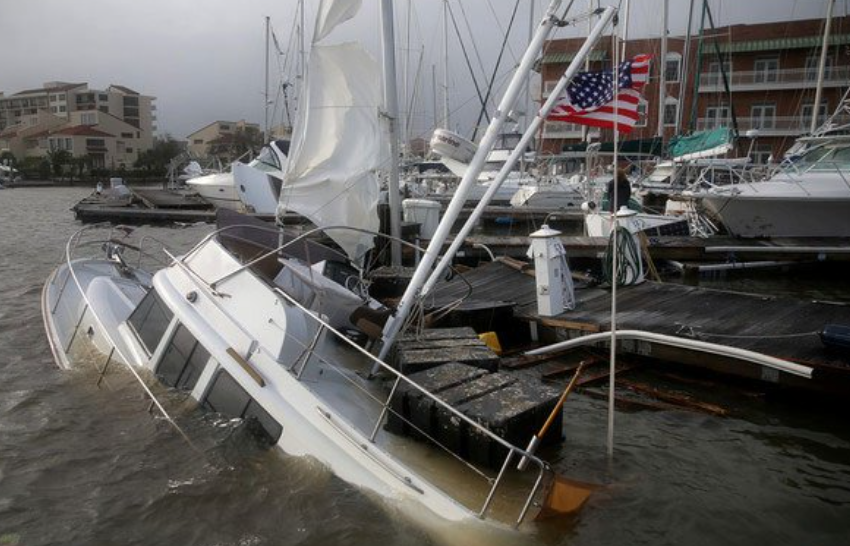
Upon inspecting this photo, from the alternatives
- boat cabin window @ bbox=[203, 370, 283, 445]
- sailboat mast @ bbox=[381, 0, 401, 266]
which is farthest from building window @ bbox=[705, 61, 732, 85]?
boat cabin window @ bbox=[203, 370, 283, 445]

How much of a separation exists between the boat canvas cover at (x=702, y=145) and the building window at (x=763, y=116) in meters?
24.3

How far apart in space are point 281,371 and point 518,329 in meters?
5.59

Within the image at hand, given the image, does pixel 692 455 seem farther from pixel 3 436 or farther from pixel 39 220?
pixel 39 220

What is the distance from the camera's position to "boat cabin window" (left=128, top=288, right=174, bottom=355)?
7.41 m

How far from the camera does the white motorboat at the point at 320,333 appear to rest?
16.9 ft

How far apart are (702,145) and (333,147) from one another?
21546 mm

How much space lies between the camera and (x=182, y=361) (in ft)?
22.8

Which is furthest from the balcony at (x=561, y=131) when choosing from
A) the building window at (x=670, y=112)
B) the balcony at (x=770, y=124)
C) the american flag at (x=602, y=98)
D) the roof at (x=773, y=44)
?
the american flag at (x=602, y=98)

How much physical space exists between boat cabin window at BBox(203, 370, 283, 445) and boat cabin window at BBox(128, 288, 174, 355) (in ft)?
4.33

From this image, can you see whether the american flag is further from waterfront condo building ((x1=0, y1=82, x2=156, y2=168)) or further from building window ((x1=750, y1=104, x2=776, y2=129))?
waterfront condo building ((x1=0, y1=82, x2=156, y2=168))

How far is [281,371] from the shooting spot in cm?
604

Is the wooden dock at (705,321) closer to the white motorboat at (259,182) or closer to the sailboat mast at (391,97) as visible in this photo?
the sailboat mast at (391,97)

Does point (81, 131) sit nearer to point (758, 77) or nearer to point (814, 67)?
point (758, 77)

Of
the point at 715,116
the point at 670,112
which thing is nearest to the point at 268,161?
the point at 670,112
